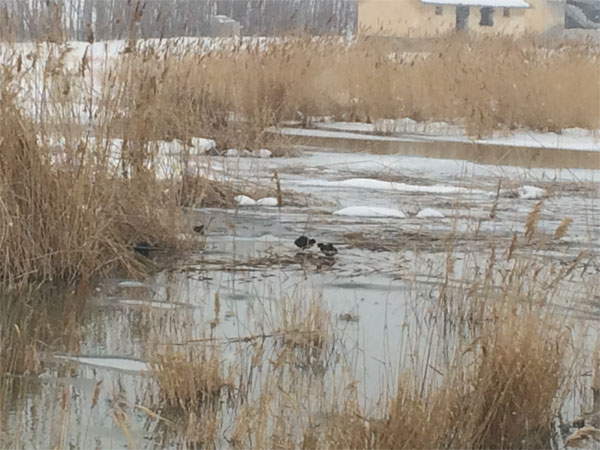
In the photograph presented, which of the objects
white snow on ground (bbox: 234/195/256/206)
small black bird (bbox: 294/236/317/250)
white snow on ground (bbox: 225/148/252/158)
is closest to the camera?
small black bird (bbox: 294/236/317/250)

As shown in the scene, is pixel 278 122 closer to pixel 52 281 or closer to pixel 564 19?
pixel 52 281

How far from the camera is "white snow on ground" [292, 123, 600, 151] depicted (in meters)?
11.0

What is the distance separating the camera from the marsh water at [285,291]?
10.3 feet

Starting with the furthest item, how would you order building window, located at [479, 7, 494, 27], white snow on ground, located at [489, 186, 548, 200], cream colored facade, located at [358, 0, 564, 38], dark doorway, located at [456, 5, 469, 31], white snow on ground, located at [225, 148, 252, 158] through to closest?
1. building window, located at [479, 7, 494, 27]
2. dark doorway, located at [456, 5, 469, 31]
3. cream colored facade, located at [358, 0, 564, 38]
4. white snow on ground, located at [225, 148, 252, 158]
5. white snow on ground, located at [489, 186, 548, 200]

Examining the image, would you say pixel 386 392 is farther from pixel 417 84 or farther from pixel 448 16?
pixel 448 16

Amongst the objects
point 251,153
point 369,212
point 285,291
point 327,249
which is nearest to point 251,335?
point 285,291

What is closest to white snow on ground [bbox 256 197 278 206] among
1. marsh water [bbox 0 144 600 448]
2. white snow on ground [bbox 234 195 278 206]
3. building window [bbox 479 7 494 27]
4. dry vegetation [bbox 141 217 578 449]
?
white snow on ground [bbox 234 195 278 206]

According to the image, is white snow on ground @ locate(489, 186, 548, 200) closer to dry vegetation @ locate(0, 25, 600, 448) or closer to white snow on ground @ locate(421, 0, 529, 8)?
dry vegetation @ locate(0, 25, 600, 448)

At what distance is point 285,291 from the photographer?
445cm

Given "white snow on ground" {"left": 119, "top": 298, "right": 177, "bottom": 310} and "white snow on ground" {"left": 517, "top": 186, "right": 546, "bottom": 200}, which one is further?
"white snow on ground" {"left": 517, "top": 186, "right": 546, "bottom": 200}

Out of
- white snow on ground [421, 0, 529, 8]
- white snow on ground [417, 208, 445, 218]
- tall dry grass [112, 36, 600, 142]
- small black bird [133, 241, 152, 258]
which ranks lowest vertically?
small black bird [133, 241, 152, 258]

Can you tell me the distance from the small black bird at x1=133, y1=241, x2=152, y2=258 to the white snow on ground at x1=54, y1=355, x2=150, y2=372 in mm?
1617

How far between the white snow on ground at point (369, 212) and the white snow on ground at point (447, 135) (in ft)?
13.9

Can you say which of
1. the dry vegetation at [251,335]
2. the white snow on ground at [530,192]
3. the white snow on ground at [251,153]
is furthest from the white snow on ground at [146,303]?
the white snow on ground at [251,153]
